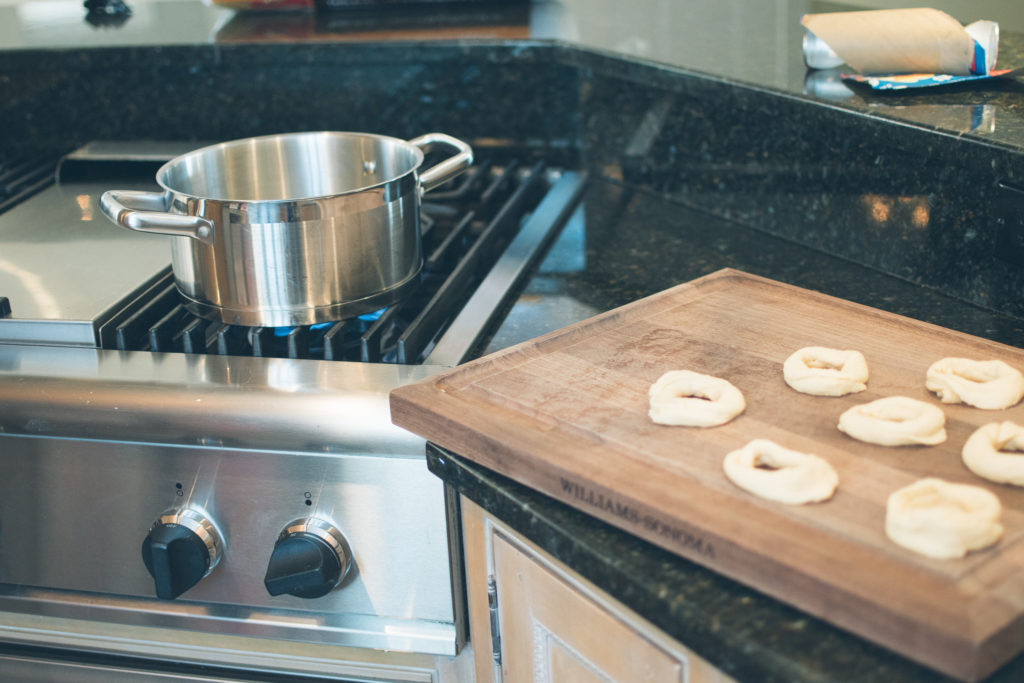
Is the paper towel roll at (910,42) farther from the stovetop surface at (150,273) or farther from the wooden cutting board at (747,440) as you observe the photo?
the stovetop surface at (150,273)

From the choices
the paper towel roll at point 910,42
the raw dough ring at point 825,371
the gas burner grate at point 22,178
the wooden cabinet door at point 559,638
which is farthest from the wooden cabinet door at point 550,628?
the gas burner grate at point 22,178

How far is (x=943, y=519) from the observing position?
0.50 metres

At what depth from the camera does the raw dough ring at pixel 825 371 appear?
668 mm

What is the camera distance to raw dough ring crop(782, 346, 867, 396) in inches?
26.3

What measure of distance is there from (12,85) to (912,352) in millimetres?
1344

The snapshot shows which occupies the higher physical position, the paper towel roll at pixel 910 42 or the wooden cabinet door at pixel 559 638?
the paper towel roll at pixel 910 42

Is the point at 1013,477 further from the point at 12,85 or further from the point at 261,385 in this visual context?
the point at 12,85

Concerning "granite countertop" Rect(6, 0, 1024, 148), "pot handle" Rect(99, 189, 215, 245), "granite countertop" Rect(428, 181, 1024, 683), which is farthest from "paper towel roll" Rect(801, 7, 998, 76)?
"pot handle" Rect(99, 189, 215, 245)

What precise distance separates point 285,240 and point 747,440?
16.7 inches

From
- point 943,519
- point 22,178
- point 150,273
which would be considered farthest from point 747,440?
point 22,178

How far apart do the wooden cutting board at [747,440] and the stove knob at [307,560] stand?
0.13 meters

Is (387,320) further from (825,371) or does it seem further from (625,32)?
(625,32)

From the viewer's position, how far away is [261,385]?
0.77 metres

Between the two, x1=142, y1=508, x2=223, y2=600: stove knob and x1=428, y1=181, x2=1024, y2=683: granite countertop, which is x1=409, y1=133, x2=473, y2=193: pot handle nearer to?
x1=428, y1=181, x2=1024, y2=683: granite countertop
